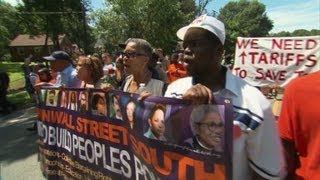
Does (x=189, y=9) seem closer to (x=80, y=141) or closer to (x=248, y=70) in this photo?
(x=248, y=70)

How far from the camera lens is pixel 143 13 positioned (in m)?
34.6

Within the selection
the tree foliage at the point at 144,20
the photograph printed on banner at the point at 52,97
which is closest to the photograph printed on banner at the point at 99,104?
the photograph printed on banner at the point at 52,97

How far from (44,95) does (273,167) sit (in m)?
2.86

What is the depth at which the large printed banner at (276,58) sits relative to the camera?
8281 millimetres

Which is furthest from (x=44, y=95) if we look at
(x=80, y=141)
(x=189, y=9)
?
(x=189, y=9)

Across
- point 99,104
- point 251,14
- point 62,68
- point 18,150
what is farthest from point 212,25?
point 251,14

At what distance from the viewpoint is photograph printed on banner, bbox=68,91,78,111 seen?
13.6ft

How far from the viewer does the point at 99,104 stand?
3801 millimetres

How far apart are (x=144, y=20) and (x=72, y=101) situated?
102 feet

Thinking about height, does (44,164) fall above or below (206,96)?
below

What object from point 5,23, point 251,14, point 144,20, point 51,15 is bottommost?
point 144,20

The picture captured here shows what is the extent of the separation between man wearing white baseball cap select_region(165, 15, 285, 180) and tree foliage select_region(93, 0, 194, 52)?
32056 mm

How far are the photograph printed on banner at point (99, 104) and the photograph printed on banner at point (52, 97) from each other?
70 cm

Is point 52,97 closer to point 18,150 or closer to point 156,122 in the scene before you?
point 156,122
